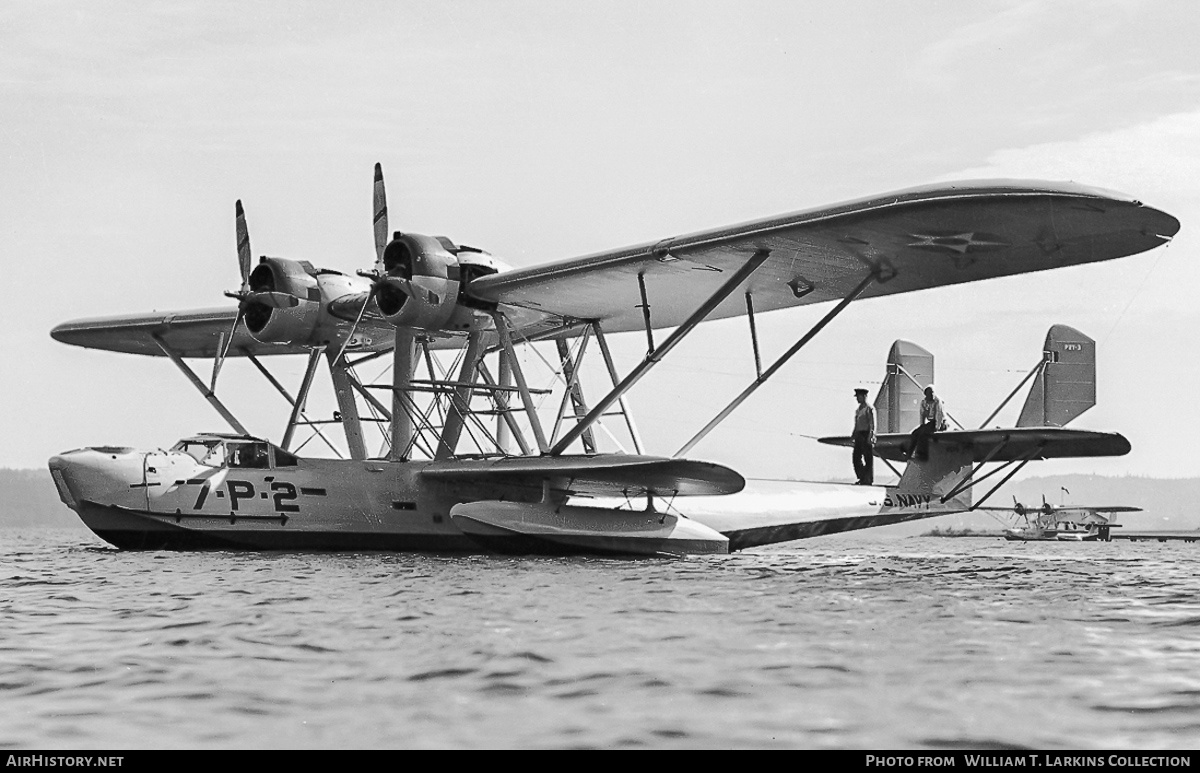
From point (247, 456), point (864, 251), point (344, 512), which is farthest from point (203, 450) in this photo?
point (864, 251)

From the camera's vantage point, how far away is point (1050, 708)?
5203 millimetres

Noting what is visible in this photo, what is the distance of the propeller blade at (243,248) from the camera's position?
2062cm

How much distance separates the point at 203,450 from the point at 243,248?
451 centimetres

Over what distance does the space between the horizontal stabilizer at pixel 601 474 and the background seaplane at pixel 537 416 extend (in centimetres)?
5

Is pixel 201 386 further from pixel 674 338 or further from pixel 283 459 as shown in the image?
pixel 674 338

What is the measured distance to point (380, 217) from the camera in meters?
19.9

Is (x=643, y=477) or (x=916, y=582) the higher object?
(x=643, y=477)

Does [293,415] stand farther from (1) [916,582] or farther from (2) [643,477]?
(1) [916,582]

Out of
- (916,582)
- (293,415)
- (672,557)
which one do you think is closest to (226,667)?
(916,582)

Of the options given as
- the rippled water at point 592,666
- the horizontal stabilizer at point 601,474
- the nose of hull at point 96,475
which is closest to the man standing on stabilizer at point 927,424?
the horizontal stabilizer at point 601,474

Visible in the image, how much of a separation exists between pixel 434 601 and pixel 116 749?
524 centimetres

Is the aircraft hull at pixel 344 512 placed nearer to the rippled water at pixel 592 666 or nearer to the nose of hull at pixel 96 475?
the nose of hull at pixel 96 475

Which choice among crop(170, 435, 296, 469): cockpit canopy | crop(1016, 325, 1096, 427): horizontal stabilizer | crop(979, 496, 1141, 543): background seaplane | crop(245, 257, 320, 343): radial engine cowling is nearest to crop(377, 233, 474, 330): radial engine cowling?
crop(245, 257, 320, 343): radial engine cowling

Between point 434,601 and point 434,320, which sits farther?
point 434,320
